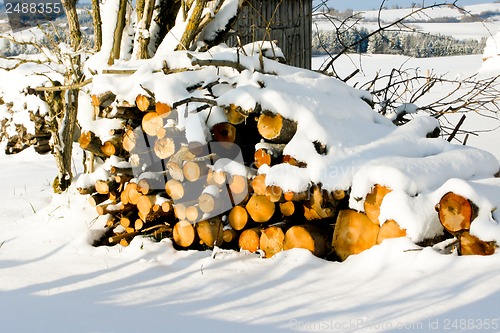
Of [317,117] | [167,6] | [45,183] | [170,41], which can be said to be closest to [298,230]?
[317,117]

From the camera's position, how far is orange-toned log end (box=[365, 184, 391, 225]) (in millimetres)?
3189

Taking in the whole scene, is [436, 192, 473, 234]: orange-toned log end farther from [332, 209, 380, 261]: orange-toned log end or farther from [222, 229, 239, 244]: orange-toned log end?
[222, 229, 239, 244]: orange-toned log end

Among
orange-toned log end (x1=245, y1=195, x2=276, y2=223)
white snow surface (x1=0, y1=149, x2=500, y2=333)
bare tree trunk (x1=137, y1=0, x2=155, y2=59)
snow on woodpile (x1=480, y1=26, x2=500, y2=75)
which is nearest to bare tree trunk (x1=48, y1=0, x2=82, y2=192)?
bare tree trunk (x1=137, y1=0, x2=155, y2=59)

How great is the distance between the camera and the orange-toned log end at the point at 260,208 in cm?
356

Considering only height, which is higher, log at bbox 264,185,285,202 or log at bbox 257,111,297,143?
log at bbox 257,111,297,143

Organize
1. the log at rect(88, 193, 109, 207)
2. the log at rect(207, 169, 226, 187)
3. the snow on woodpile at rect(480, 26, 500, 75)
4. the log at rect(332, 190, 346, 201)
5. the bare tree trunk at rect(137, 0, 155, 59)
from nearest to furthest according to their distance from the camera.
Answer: the log at rect(332, 190, 346, 201)
the log at rect(207, 169, 226, 187)
the log at rect(88, 193, 109, 207)
the bare tree trunk at rect(137, 0, 155, 59)
the snow on woodpile at rect(480, 26, 500, 75)

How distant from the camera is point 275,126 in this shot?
3.51 metres

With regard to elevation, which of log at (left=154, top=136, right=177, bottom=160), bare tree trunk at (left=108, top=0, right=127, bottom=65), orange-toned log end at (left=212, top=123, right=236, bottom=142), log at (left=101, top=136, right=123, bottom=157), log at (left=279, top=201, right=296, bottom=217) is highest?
bare tree trunk at (left=108, top=0, right=127, bottom=65)

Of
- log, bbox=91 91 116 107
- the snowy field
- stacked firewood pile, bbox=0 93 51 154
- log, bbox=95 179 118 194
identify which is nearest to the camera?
the snowy field

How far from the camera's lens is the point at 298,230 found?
3457 mm

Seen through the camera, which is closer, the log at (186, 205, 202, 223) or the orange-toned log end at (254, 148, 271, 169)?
the orange-toned log end at (254, 148, 271, 169)

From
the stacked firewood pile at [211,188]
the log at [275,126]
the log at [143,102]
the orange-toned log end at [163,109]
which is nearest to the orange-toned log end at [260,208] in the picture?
the stacked firewood pile at [211,188]

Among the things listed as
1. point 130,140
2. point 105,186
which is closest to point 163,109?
point 130,140

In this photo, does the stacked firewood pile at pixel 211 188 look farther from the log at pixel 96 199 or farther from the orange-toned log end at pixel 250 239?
the log at pixel 96 199
